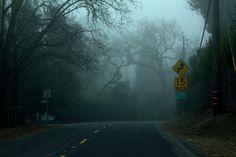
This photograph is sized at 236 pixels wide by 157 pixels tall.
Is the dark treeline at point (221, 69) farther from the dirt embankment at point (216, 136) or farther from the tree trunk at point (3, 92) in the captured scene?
the tree trunk at point (3, 92)

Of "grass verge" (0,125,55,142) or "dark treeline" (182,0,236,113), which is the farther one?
"dark treeline" (182,0,236,113)

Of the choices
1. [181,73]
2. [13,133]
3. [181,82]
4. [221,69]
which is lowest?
[13,133]

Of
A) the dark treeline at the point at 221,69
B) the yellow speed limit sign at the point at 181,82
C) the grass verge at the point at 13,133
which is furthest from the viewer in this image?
the yellow speed limit sign at the point at 181,82

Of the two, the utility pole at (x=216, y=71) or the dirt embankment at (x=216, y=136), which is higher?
the utility pole at (x=216, y=71)

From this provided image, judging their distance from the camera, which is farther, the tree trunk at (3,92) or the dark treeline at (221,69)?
the tree trunk at (3,92)

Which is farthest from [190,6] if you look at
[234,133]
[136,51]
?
[136,51]

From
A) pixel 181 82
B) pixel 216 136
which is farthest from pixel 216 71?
pixel 181 82

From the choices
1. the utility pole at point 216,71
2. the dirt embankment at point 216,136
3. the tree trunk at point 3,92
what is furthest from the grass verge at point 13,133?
the utility pole at point 216,71

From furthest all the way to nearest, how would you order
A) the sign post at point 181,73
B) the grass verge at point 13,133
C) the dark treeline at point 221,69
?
the sign post at point 181,73
the dark treeline at point 221,69
the grass verge at point 13,133

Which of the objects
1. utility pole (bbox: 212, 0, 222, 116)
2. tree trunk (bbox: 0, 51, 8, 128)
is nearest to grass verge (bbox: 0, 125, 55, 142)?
tree trunk (bbox: 0, 51, 8, 128)

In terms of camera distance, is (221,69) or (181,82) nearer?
(221,69)

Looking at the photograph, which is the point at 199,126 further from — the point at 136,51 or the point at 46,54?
the point at 136,51

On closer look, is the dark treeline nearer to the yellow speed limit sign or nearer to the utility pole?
the utility pole

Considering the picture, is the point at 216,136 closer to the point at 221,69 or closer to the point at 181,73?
the point at 221,69
